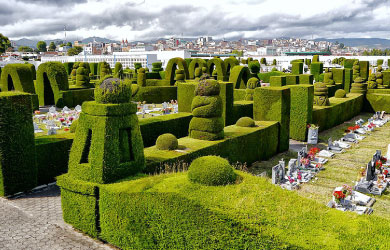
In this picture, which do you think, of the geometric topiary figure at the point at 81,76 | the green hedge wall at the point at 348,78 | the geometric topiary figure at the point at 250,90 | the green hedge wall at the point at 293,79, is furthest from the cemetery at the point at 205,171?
the green hedge wall at the point at 348,78

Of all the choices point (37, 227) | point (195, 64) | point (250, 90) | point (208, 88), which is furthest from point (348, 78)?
point (37, 227)

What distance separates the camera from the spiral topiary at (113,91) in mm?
8805

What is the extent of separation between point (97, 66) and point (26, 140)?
4918 centimetres

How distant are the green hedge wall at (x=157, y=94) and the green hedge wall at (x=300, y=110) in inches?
644

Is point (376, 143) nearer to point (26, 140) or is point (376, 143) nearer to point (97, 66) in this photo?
point (26, 140)

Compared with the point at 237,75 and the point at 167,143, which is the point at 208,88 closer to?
the point at 167,143

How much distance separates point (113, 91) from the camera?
28.9 ft

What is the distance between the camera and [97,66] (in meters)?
58.6

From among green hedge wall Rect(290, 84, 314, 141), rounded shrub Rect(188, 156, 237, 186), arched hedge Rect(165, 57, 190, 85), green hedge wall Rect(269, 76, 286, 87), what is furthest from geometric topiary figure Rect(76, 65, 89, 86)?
rounded shrub Rect(188, 156, 237, 186)

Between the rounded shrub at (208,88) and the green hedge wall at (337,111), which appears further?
the green hedge wall at (337,111)

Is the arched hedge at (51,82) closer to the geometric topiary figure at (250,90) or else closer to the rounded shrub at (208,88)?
the geometric topiary figure at (250,90)

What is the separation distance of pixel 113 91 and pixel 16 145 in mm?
5404

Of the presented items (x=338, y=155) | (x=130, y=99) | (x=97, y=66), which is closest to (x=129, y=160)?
(x=130, y=99)

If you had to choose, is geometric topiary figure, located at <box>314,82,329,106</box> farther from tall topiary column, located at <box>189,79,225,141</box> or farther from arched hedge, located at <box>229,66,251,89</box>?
tall topiary column, located at <box>189,79,225,141</box>
